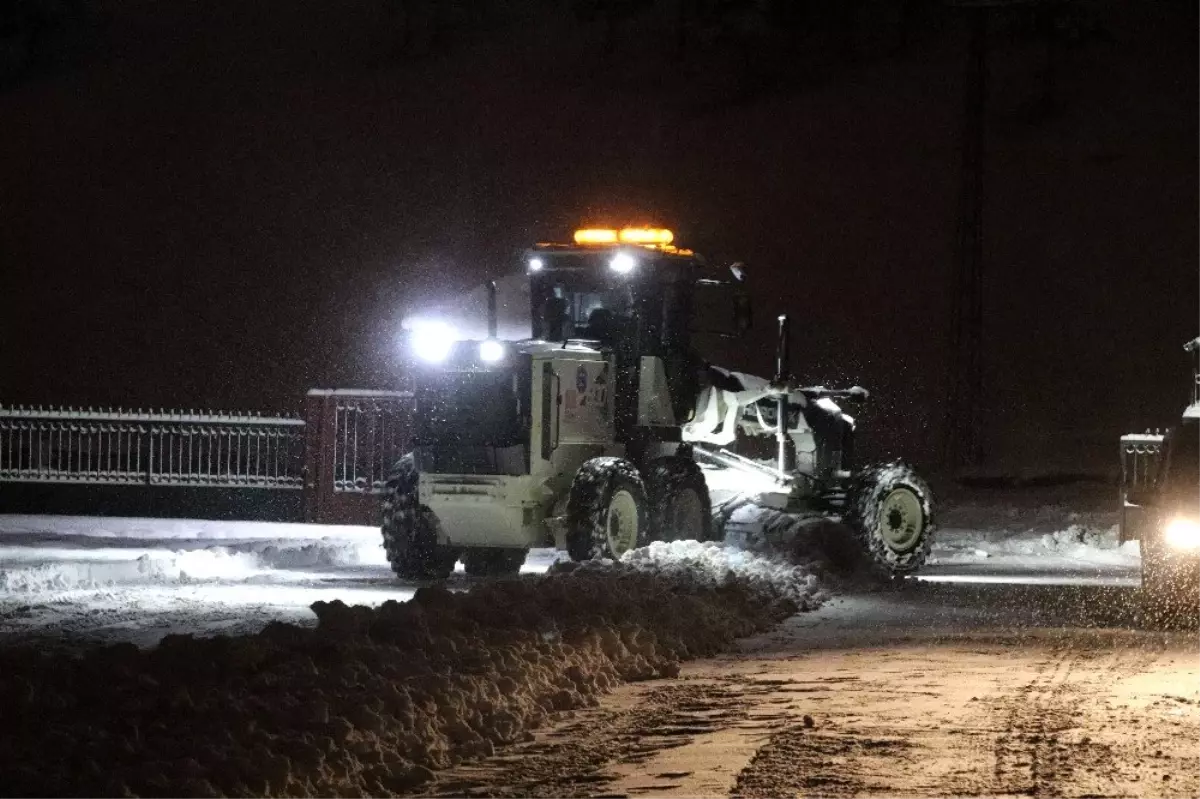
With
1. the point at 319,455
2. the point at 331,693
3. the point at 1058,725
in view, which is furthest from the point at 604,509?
the point at 319,455

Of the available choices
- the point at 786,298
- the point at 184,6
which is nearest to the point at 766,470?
the point at 786,298

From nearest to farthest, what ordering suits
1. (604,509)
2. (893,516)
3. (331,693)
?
1. (331,693)
2. (604,509)
3. (893,516)

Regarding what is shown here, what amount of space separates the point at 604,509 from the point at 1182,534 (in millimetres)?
5853

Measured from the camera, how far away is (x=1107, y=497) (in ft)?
115

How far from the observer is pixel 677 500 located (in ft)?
71.7

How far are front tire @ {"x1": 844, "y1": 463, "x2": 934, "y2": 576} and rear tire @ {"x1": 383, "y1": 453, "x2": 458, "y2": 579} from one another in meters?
4.72

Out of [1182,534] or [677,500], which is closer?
[1182,534]

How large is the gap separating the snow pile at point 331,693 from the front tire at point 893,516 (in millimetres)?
7379

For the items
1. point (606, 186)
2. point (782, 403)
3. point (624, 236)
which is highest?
point (606, 186)

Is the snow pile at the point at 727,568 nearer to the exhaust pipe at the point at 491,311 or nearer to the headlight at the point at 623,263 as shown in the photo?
the exhaust pipe at the point at 491,311

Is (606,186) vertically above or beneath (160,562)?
above

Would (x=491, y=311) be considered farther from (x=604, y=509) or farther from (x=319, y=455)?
(x=319, y=455)

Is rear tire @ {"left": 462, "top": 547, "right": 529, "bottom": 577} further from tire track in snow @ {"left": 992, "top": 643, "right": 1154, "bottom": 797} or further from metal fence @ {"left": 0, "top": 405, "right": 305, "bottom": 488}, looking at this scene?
tire track in snow @ {"left": 992, "top": 643, "right": 1154, "bottom": 797}

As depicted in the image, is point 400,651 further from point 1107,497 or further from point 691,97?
point 691,97
